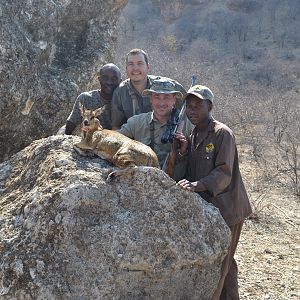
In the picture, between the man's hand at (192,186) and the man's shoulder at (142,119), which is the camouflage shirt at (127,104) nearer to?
the man's shoulder at (142,119)

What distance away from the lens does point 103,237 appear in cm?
273

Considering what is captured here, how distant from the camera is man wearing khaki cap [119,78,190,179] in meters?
3.53

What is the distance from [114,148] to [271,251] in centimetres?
343

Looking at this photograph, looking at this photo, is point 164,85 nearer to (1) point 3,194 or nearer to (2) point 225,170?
(2) point 225,170

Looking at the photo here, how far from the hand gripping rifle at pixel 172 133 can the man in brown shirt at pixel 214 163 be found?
0.28 ft

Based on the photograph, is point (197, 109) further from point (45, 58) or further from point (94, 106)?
point (45, 58)

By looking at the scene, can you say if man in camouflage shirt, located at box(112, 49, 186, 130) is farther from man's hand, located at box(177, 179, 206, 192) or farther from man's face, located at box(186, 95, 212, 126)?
man's hand, located at box(177, 179, 206, 192)

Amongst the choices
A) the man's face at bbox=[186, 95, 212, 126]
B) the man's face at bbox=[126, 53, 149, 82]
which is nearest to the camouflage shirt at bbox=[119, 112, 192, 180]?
the man's face at bbox=[186, 95, 212, 126]

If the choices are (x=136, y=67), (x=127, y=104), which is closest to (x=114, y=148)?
(x=127, y=104)

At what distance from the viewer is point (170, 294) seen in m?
2.87

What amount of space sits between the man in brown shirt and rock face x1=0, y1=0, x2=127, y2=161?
2.04 meters

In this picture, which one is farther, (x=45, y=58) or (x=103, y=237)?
(x=45, y=58)

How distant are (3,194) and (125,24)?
29.5 meters

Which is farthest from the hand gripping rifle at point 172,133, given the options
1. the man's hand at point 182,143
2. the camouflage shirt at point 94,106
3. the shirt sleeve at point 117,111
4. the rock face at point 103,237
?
the camouflage shirt at point 94,106
